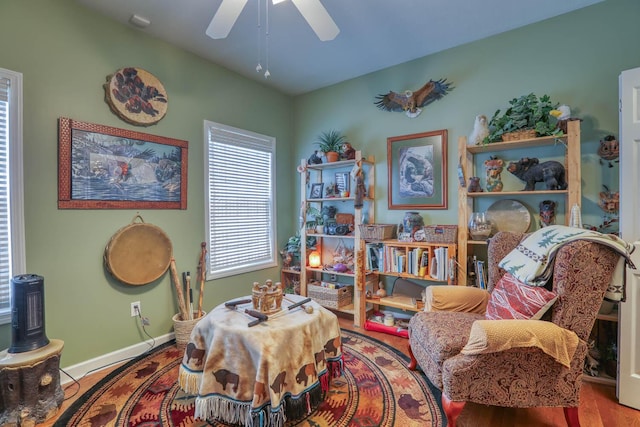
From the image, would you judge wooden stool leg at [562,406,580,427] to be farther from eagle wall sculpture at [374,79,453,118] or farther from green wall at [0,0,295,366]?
green wall at [0,0,295,366]

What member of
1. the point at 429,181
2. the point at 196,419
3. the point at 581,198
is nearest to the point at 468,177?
the point at 429,181

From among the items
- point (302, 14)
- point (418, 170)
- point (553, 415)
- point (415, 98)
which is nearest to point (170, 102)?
point (302, 14)

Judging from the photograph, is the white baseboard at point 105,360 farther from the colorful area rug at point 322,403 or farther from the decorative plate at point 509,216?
the decorative plate at point 509,216

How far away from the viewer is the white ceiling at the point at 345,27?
2.22m

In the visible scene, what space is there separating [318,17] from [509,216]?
7.04ft

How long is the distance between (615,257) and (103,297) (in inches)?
131

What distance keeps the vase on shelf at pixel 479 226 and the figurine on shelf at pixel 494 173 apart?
0.78ft

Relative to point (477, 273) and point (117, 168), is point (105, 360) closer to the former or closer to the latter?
point (117, 168)

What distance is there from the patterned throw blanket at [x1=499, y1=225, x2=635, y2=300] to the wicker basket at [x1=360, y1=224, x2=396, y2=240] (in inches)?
44.3

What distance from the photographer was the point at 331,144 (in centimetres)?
341

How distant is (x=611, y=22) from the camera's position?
2.18 metres

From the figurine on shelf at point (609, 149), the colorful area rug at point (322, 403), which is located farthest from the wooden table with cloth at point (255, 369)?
the figurine on shelf at point (609, 149)

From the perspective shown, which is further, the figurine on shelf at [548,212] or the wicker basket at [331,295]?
the wicker basket at [331,295]

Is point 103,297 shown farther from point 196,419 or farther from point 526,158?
point 526,158
